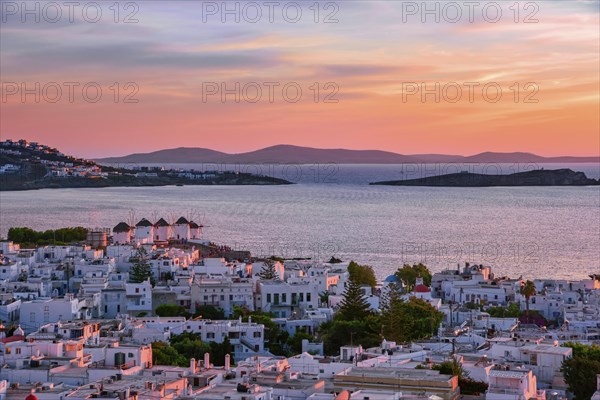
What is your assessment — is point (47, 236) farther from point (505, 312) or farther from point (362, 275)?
point (505, 312)

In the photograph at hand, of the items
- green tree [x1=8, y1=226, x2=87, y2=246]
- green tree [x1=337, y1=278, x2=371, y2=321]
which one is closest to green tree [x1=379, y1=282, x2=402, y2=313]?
green tree [x1=337, y1=278, x2=371, y2=321]

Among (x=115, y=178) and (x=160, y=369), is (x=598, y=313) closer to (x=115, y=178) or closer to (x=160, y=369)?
(x=160, y=369)

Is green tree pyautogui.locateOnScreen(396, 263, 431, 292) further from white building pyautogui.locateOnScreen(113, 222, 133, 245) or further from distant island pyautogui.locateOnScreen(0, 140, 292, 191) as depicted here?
distant island pyautogui.locateOnScreen(0, 140, 292, 191)

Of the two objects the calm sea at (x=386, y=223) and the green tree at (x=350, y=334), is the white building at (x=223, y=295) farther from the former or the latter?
the calm sea at (x=386, y=223)

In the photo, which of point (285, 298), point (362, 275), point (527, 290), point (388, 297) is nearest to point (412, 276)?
point (362, 275)

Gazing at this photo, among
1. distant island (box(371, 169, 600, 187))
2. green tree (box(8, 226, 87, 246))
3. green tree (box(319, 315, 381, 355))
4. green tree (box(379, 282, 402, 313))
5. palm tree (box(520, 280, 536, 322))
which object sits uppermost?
distant island (box(371, 169, 600, 187))

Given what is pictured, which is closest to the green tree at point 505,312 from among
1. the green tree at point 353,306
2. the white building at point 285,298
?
the green tree at point 353,306

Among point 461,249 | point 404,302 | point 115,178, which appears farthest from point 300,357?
point 115,178
